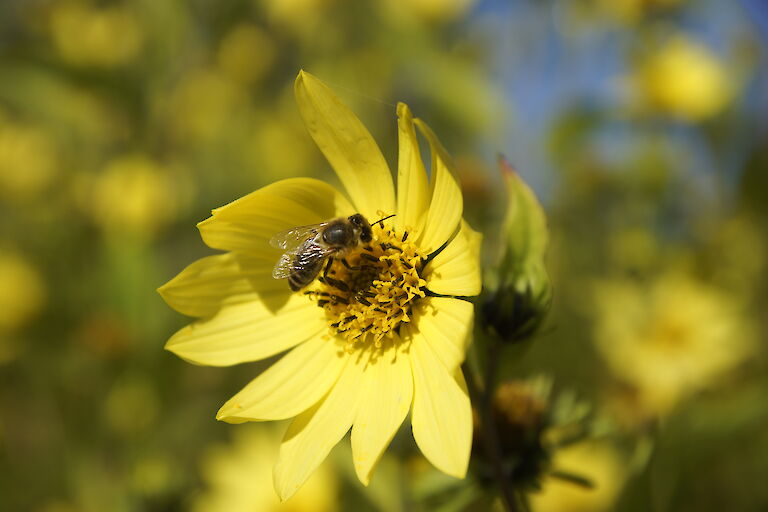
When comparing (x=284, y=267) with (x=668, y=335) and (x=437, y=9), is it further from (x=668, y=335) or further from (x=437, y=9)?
(x=437, y=9)

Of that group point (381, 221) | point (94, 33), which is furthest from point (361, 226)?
point (94, 33)

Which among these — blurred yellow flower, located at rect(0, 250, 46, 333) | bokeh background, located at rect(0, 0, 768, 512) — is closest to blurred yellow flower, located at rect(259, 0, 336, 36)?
bokeh background, located at rect(0, 0, 768, 512)

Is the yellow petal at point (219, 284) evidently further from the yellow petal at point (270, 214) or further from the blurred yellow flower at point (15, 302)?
the blurred yellow flower at point (15, 302)

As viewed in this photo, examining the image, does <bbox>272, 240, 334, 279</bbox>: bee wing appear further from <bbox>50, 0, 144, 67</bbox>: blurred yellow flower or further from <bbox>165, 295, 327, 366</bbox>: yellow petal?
<bbox>50, 0, 144, 67</bbox>: blurred yellow flower

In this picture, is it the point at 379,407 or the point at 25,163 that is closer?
the point at 379,407

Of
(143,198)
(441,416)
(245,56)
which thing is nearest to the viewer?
(441,416)
